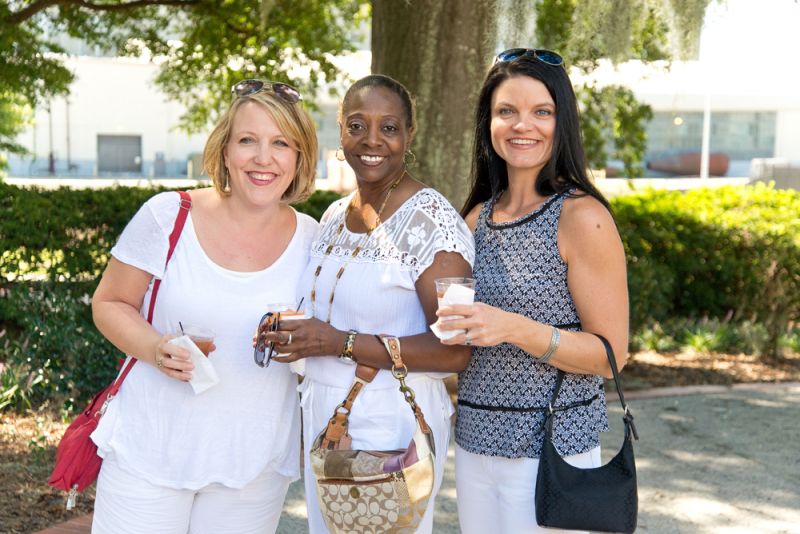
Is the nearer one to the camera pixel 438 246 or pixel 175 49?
pixel 438 246

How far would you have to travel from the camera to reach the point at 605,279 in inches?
102

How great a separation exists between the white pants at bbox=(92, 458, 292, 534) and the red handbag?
0.05 m

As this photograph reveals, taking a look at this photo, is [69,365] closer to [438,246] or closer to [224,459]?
[224,459]

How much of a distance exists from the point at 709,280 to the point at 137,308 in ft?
24.6

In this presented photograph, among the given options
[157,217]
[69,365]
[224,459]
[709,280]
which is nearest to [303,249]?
[157,217]

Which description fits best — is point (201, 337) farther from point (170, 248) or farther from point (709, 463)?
point (709, 463)

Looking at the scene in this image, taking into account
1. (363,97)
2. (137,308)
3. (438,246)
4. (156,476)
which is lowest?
(156,476)

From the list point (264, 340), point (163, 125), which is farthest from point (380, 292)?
point (163, 125)

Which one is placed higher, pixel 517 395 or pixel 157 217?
pixel 157 217

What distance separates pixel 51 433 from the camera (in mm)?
5680

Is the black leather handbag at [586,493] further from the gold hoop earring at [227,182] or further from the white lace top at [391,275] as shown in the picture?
the gold hoop earring at [227,182]

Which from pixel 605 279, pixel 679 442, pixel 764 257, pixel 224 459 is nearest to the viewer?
pixel 605 279

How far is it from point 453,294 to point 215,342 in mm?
785

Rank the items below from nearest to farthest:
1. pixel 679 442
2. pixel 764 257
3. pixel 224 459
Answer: pixel 224 459, pixel 679 442, pixel 764 257
